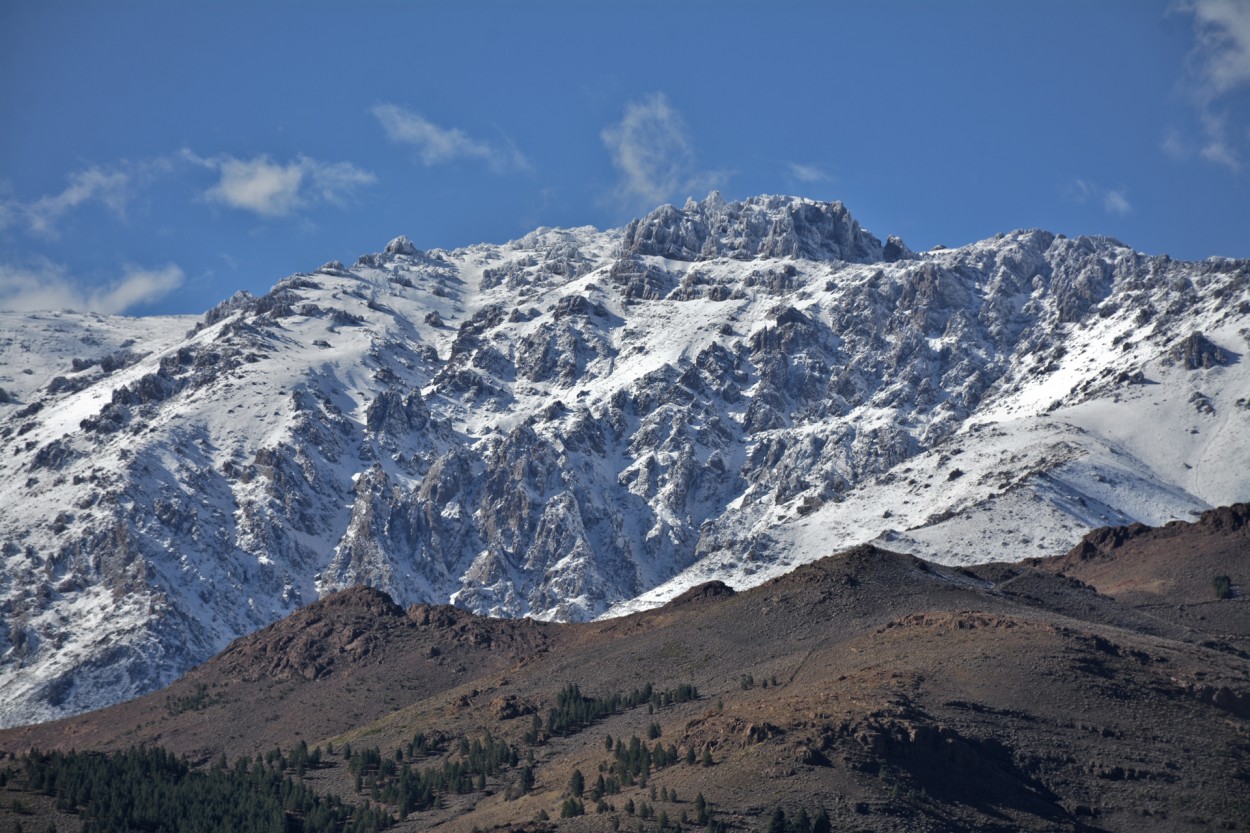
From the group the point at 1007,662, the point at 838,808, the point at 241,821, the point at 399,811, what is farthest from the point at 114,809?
the point at 1007,662

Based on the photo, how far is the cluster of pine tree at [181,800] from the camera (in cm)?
16125

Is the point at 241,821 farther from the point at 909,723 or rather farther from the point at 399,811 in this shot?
the point at 909,723

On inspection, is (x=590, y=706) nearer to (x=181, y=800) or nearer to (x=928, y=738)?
(x=181, y=800)

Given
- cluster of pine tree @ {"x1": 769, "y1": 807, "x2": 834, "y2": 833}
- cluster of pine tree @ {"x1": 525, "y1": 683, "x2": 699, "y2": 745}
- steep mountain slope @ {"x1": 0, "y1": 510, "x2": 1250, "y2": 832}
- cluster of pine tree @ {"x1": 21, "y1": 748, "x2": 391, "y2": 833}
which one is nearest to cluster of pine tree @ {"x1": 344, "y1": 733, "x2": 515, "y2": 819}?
steep mountain slope @ {"x1": 0, "y1": 510, "x2": 1250, "y2": 832}

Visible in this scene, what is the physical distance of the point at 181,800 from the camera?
16925cm

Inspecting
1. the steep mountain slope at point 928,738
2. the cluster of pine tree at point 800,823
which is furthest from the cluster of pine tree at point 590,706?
the cluster of pine tree at point 800,823

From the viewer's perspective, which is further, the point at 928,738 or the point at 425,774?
the point at 425,774

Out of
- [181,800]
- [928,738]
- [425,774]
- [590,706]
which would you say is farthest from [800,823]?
[181,800]

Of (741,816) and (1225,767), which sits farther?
(1225,767)

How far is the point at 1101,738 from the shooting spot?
15412cm

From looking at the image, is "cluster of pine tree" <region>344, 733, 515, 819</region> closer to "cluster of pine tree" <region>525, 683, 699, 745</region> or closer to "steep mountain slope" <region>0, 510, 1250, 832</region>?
"steep mountain slope" <region>0, 510, 1250, 832</region>

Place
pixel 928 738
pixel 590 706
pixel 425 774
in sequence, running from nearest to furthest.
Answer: pixel 928 738, pixel 425 774, pixel 590 706

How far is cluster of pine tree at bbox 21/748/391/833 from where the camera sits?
529 feet

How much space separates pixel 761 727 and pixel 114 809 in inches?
2321
